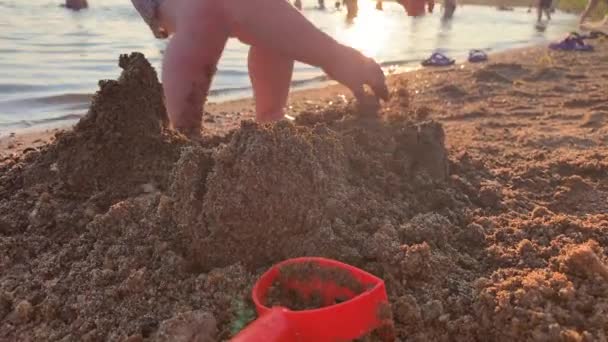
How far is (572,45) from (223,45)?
23.3 feet

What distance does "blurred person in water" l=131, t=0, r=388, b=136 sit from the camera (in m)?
2.47

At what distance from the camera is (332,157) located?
76.7 inches

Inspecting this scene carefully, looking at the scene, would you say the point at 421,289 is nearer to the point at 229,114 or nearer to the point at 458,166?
the point at 458,166

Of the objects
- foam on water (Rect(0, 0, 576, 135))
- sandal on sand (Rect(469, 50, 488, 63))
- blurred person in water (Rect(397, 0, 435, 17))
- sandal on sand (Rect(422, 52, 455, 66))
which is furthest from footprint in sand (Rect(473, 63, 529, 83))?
blurred person in water (Rect(397, 0, 435, 17))

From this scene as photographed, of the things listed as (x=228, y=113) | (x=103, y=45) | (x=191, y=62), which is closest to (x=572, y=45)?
(x=228, y=113)

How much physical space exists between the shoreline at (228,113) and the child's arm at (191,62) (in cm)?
81

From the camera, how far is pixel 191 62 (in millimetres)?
2486

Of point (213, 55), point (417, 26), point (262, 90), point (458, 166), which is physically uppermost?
point (213, 55)

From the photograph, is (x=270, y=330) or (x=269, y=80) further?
(x=269, y=80)

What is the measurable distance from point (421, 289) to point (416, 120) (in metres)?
1.17

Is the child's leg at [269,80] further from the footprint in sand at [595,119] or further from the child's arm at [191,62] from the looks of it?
the footprint in sand at [595,119]

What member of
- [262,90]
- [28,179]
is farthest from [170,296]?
[262,90]

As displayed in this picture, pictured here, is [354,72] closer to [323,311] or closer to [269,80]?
[269,80]

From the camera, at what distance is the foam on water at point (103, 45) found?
464cm
